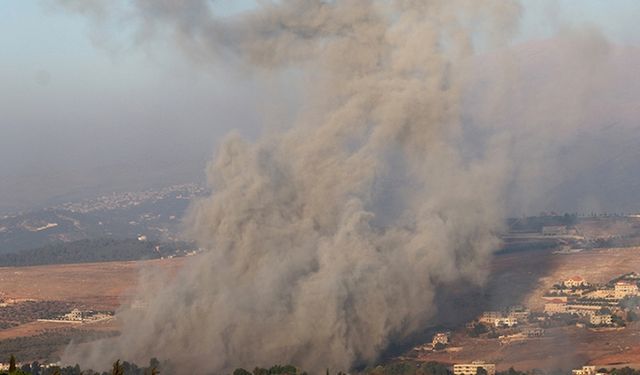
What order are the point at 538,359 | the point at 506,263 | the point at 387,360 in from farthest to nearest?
the point at 506,263
the point at 387,360
the point at 538,359

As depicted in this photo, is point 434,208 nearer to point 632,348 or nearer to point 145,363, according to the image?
point 632,348

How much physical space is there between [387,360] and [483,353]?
2.78m

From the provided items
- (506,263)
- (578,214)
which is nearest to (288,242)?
(506,263)

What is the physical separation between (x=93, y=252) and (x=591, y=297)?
36.3m

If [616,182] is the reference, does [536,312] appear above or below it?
below

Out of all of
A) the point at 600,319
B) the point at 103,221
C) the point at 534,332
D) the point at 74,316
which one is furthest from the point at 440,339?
the point at 103,221

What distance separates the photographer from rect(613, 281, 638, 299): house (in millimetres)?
45500

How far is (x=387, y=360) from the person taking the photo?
36.4 metres

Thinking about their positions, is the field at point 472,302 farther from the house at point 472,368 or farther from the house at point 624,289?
the house at point 624,289

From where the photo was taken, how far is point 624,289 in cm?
4644

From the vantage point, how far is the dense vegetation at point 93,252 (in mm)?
70750

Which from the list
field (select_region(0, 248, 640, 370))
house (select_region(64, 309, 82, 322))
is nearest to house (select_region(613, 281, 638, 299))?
field (select_region(0, 248, 640, 370))

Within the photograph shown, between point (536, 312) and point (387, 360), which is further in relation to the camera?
point (536, 312)

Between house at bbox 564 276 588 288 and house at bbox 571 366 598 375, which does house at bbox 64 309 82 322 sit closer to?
house at bbox 564 276 588 288
